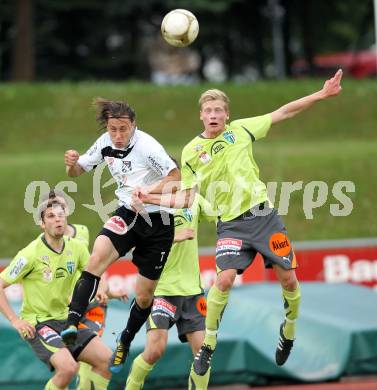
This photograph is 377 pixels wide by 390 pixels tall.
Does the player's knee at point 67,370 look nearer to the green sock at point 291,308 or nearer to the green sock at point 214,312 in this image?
the green sock at point 214,312

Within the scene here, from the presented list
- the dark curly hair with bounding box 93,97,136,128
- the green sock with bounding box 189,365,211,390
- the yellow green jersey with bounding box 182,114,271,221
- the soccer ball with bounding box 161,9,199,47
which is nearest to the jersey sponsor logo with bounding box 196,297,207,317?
the green sock with bounding box 189,365,211,390

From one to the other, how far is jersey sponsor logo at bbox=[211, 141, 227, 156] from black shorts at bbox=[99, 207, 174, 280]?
0.71 m

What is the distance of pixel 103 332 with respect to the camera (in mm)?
11039

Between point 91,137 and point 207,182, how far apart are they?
48.8 feet

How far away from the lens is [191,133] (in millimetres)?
24281

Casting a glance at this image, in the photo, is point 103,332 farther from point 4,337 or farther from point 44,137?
point 44,137

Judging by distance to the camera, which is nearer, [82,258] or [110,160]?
[110,160]

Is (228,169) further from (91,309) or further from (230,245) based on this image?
(91,309)

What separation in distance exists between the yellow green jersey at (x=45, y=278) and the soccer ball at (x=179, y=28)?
88.7 inches

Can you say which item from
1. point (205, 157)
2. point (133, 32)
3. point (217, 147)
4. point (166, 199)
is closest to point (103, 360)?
point (166, 199)

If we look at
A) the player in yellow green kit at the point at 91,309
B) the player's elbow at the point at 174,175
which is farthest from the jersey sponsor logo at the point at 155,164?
the player in yellow green kit at the point at 91,309

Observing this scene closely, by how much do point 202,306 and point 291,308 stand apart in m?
0.95

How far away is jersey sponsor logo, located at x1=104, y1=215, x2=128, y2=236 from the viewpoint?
8797mm

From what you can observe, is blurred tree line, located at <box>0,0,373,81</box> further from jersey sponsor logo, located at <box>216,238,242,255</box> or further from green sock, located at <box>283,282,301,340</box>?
jersey sponsor logo, located at <box>216,238,242,255</box>
